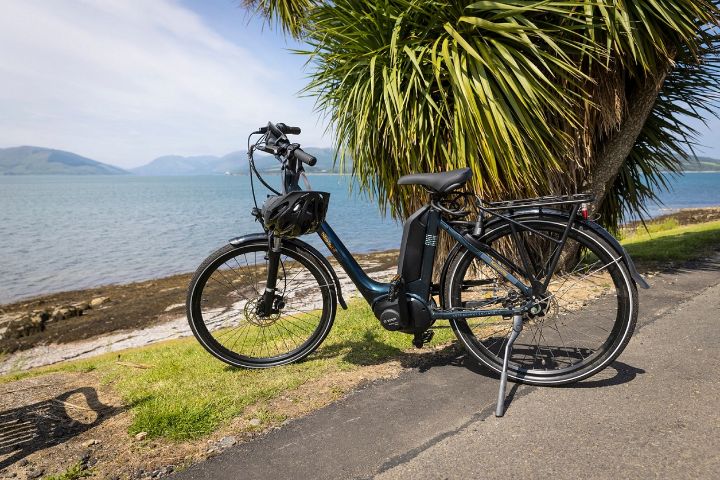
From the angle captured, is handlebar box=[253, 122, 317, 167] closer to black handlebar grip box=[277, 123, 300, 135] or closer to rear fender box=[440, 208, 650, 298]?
Result: black handlebar grip box=[277, 123, 300, 135]

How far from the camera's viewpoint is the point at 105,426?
2455 millimetres

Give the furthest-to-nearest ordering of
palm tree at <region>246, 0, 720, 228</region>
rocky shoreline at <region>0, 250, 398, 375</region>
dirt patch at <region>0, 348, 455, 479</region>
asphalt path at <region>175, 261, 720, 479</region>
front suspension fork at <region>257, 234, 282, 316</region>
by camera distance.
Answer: rocky shoreline at <region>0, 250, 398, 375</region> < palm tree at <region>246, 0, 720, 228</region> < front suspension fork at <region>257, 234, 282, 316</region> < dirt patch at <region>0, 348, 455, 479</region> < asphalt path at <region>175, 261, 720, 479</region>

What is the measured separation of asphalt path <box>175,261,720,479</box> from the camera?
6.18 feet

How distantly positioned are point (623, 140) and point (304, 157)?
394 cm

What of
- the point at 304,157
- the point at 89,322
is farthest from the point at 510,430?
the point at 89,322

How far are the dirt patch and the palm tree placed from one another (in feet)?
6.55

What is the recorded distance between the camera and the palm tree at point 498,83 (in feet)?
13.0

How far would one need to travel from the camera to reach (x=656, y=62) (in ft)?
15.5

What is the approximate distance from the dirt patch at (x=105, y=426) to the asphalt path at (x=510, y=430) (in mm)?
113

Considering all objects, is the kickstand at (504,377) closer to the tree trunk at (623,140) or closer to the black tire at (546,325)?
the black tire at (546,325)

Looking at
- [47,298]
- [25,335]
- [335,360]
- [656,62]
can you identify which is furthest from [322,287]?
[47,298]

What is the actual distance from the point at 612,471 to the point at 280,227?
2.17 meters

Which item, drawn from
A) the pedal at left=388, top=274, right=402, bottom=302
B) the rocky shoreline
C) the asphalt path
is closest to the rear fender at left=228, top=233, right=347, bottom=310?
the pedal at left=388, top=274, right=402, bottom=302

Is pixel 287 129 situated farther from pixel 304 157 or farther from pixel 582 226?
pixel 582 226
